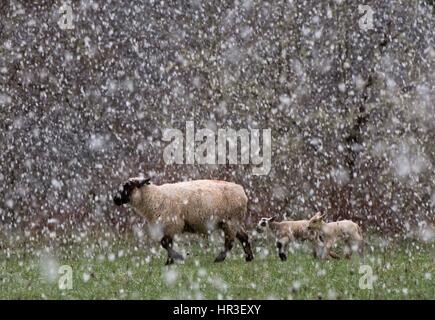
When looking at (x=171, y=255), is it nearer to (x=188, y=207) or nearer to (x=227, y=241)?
(x=188, y=207)

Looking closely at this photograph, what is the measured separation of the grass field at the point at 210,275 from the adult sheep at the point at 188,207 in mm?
543

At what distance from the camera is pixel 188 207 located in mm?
15125

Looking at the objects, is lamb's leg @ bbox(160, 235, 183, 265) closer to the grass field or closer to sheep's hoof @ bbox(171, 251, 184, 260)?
sheep's hoof @ bbox(171, 251, 184, 260)

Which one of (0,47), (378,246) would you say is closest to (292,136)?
(378,246)

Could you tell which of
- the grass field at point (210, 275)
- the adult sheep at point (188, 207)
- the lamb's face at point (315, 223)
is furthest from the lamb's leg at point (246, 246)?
the lamb's face at point (315, 223)

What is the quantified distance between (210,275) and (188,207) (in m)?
2.32

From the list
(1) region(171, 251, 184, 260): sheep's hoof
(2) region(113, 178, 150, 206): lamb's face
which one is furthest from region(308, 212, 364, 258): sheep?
(2) region(113, 178, 150, 206): lamb's face

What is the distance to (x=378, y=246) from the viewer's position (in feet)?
56.7

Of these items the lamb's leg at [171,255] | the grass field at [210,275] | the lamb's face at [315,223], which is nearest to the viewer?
the grass field at [210,275]

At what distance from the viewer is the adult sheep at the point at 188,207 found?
15016mm

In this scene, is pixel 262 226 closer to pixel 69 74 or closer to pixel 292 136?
pixel 292 136

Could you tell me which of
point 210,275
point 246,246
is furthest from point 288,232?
point 210,275

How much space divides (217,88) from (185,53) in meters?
1.22

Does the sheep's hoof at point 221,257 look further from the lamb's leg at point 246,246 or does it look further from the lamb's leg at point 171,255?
the lamb's leg at point 171,255
